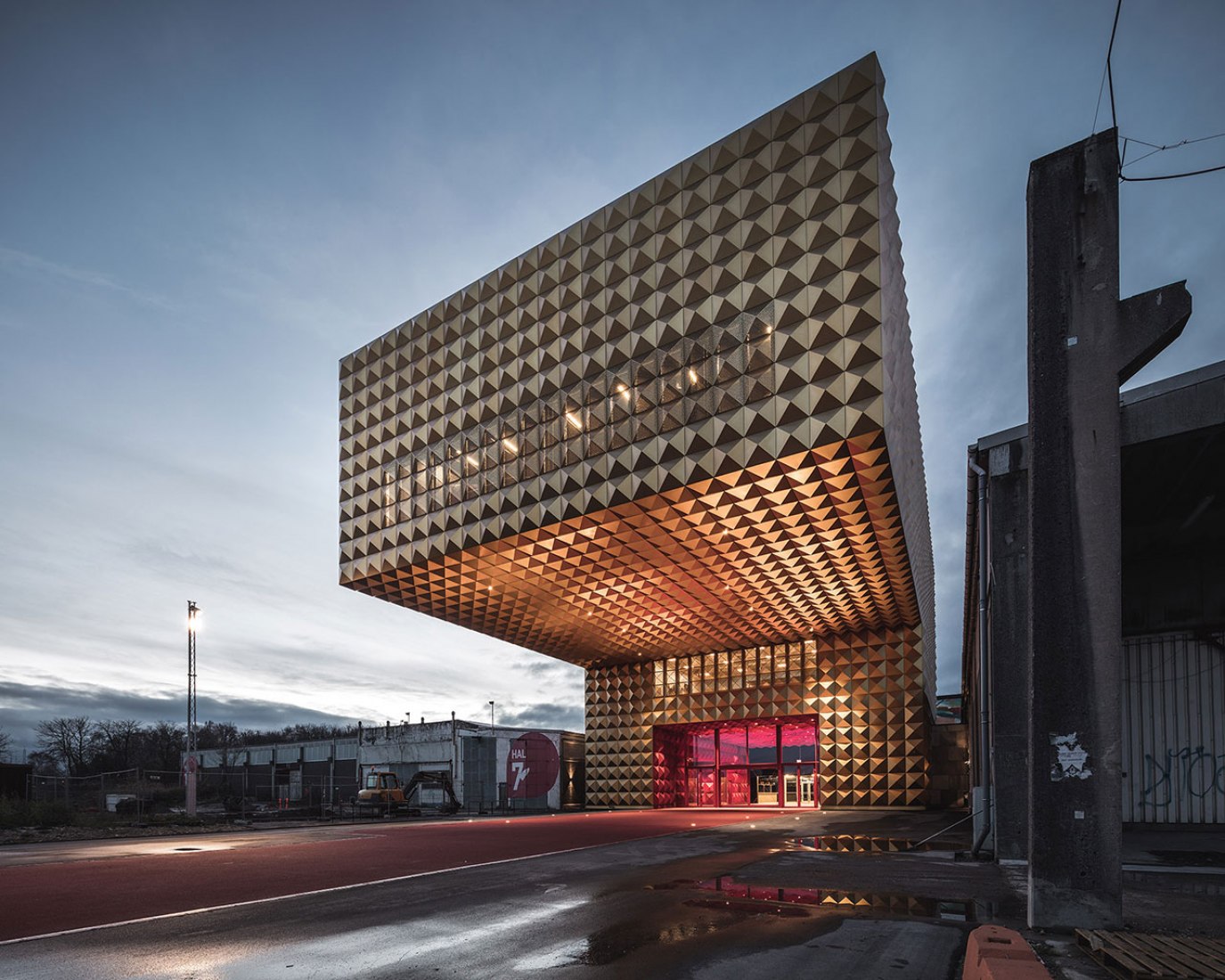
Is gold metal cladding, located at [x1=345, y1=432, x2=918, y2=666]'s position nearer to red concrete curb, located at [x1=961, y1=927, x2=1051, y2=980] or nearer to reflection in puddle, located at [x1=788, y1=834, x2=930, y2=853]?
reflection in puddle, located at [x1=788, y1=834, x2=930, y2=853]

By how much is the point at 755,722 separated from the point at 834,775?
6492 millimetres

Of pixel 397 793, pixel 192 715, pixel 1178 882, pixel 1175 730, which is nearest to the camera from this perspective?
pixel 1178 882

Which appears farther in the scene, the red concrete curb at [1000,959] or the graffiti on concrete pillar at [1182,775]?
the graffiti on concrete pillar at [1182,775]

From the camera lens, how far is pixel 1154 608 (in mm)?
18703

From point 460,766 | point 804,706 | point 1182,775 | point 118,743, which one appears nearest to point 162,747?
point 118,743

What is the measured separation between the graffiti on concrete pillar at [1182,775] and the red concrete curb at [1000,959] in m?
14.0

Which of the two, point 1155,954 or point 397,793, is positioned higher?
point 1155,954

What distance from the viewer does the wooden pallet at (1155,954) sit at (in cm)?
578

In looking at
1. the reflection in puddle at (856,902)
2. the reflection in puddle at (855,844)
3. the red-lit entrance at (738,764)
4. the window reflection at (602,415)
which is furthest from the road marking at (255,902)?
the red-lit entrance at (738,764)

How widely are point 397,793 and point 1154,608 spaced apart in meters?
33.3

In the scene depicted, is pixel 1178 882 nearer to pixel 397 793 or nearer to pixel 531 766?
pixel 397 793

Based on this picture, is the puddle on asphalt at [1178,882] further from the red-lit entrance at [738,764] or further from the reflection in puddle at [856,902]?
the red-lit entrance at [738,764]

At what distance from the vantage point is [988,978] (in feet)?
18.0

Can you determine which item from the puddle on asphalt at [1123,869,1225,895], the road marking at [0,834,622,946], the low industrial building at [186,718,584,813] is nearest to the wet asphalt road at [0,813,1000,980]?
the road marking at [0,834,622,946]
